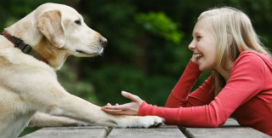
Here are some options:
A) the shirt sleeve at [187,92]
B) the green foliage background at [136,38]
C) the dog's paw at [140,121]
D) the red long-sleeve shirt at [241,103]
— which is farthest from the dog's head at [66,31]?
the green foliage background at [136,38]

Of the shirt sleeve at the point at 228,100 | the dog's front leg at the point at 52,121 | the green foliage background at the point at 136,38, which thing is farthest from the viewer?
the green foliage background at the point at 136,38

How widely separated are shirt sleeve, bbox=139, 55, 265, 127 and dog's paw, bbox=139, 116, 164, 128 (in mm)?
41

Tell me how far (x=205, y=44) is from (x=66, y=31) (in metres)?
1.15

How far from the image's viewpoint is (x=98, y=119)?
2.65m

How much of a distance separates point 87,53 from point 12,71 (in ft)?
2.38

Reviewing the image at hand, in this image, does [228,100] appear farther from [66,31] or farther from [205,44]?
A: [66,31]

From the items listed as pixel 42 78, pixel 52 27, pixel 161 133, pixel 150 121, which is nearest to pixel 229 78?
pixel 150 121

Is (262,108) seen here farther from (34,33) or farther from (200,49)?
(34,33)

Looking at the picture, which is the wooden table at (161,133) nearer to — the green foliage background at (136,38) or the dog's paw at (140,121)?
the dog's paw at (140,121)

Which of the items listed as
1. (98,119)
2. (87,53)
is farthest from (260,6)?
(98,119)

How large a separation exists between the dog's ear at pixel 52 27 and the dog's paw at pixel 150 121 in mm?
975

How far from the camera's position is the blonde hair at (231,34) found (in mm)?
2658

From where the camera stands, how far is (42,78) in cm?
274

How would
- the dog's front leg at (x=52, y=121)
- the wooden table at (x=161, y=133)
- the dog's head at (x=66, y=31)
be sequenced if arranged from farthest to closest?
the dog's head at (x=66, y=31) < the dog's front leg at (x=52, y=121) < the wooden table at (x=161, y=133)
